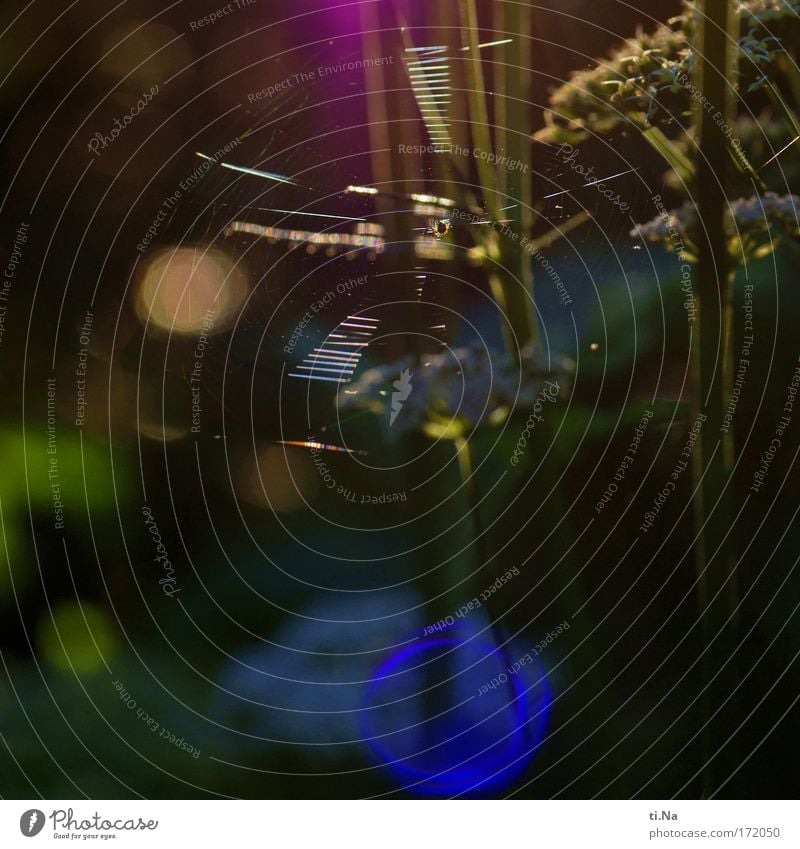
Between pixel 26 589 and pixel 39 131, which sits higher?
pixel 39 131
